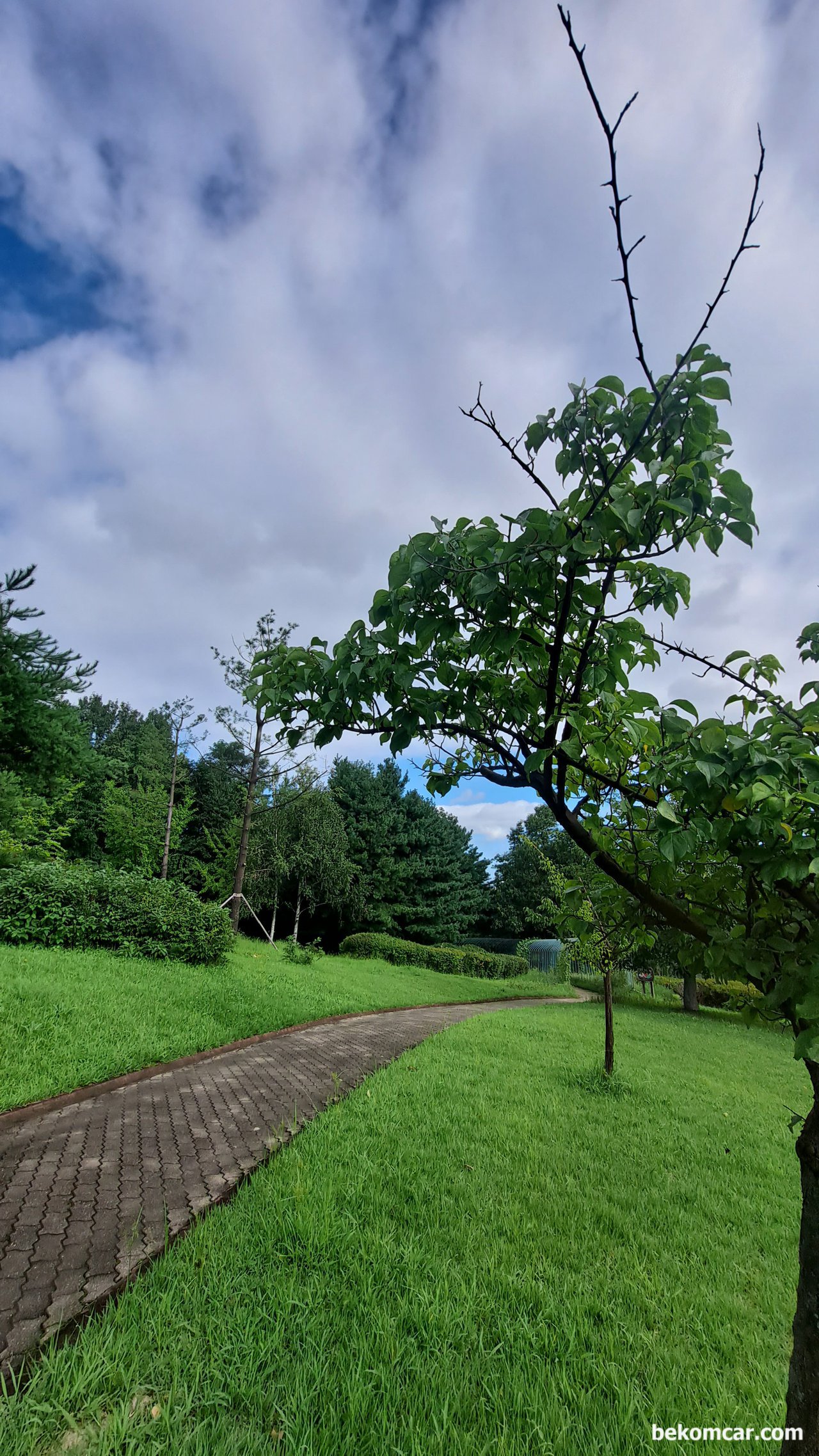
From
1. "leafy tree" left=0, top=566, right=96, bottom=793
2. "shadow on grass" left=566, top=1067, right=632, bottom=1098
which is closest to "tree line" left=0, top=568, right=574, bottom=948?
"leafy tree" left=0, top=566, right=96, bottom=793

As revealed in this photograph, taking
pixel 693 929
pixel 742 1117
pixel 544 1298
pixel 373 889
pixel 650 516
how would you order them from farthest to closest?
1. pixel 373 889
2. pixel 742 1117
3. pixel 544 1298
4. pixel 693 929
5. pixel 650 516

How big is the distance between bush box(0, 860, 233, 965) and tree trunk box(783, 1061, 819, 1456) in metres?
10.5

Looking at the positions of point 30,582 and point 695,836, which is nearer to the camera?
point 695,836

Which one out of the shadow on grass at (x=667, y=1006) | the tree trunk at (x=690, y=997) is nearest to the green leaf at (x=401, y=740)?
the shadow on grass at (x=667, y=1006)

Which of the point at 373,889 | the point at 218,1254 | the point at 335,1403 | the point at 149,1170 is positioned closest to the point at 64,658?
the point at 149,1170

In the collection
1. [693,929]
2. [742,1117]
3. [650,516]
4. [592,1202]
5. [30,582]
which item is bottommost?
[742,1117]

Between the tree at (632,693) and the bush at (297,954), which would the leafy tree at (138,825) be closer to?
the bush at (297,954)

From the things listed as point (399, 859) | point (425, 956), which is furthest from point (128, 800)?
A: point (425, 956)

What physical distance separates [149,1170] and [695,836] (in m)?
4.03

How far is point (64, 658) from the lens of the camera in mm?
12477

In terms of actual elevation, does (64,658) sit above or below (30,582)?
below

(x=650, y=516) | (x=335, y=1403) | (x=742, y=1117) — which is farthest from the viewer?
(x=742, y=1117)

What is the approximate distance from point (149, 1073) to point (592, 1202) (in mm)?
4189

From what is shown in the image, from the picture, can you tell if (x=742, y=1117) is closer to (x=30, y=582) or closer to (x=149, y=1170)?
(x=149, y=1170)
